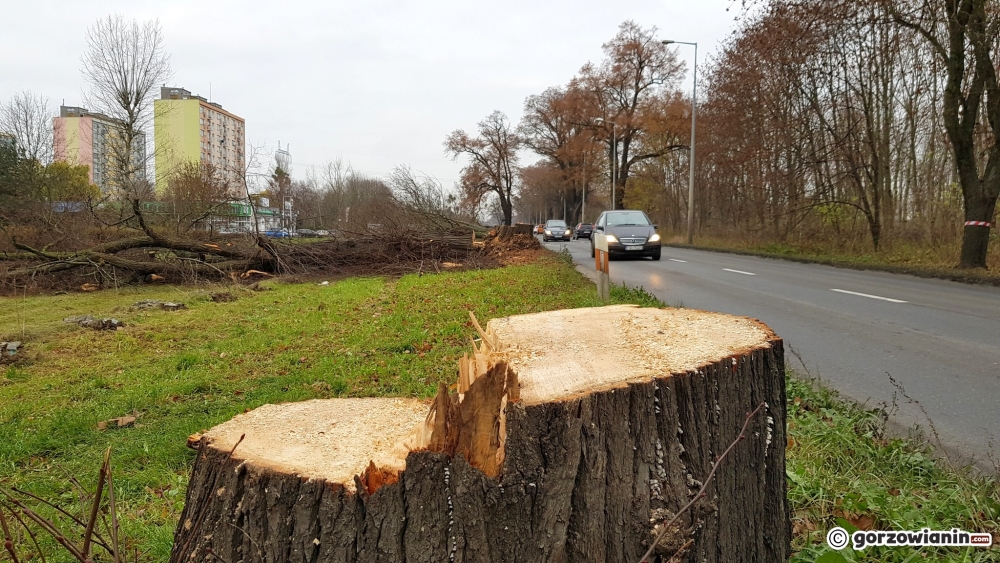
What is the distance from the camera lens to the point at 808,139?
22141 millimetres

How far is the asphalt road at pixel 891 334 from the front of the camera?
4098 millimetres

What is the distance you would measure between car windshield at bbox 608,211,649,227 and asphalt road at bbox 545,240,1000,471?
5.08 metres

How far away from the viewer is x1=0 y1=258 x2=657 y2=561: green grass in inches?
142

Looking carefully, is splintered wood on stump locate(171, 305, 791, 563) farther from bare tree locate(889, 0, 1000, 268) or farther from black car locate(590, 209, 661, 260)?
black car locate(590, 209, 661, 260)

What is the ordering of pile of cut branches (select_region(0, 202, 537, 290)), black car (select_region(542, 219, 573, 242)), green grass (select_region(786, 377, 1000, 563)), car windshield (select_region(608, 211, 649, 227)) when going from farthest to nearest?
black car (select_region(542, 219, 573, 242))
car windshield (select_region(608, 211, 649, 227))
pile of cut branches (select_region(0, 202, 537, 290))
green grass (select_region(786, 377, 1000, 563))

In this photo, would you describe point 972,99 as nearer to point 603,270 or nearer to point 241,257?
point 603,270

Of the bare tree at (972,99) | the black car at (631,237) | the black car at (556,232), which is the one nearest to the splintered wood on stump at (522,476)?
the bare tree at (972,99)

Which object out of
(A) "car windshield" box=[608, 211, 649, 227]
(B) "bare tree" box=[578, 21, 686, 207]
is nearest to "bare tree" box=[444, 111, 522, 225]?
(B) "bare tree" box=[578, 21, 686, 207]

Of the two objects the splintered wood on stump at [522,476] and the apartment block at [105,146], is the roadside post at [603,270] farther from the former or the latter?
the apartment block at [105,146]

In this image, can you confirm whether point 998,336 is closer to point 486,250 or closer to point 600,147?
point 486,250

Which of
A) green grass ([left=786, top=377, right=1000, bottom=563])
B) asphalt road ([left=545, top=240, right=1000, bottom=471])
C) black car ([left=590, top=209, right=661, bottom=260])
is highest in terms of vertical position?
black car ([left=590, top=209, right=661, bottom=260])

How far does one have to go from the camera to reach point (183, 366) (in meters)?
6.10

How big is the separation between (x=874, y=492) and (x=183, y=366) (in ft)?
19.4

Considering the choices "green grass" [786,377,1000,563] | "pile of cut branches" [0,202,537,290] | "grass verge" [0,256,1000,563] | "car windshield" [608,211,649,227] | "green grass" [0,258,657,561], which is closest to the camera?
"green grass" [786,377,1000,563]
